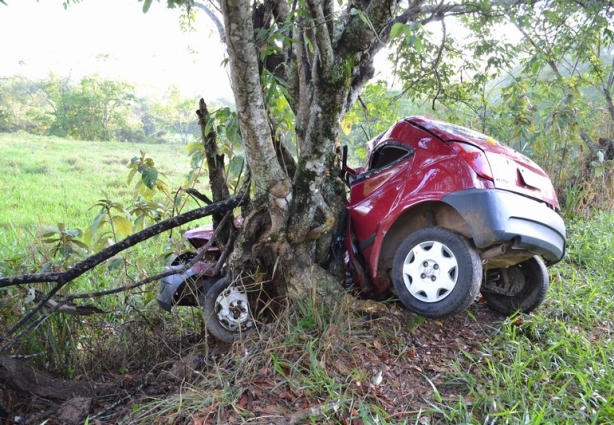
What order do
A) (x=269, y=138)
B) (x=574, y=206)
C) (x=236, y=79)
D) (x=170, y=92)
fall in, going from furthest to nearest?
(x=170, y=92), (x=574, y=206), (x=269, y=138), (x=236, y=79)

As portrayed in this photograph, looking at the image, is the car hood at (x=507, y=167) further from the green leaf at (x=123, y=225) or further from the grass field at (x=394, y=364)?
the green leaf at (x=123, y=225)

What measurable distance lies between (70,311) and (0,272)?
79 cm

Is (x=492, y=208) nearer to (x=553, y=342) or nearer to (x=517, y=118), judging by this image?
(x=553, y=342)

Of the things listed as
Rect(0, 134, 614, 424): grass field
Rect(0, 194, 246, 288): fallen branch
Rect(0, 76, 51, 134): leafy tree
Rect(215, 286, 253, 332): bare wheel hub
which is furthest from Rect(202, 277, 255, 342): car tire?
Rect(0, 76, 51, 134): leafy tree

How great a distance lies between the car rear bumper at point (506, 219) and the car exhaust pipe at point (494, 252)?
56mm

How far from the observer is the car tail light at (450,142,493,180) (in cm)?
278

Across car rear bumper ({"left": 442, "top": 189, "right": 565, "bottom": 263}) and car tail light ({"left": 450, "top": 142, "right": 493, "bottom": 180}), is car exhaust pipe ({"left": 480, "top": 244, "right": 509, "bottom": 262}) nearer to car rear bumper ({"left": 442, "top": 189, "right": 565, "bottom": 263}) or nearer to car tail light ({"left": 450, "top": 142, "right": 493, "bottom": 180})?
car rear bumper ({"left": 442, "top": 189, "right": 565, "bottom": 263})

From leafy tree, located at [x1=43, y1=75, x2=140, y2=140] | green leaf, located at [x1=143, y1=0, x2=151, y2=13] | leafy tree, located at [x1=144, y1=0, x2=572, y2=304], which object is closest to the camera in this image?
green leaf, located at [x1=143, y1=0, x2=151, y2=13]

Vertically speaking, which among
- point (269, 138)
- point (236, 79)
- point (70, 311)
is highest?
point (236, 79)

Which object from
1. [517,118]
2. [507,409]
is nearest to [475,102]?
[517,118]

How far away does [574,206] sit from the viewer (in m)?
6.68

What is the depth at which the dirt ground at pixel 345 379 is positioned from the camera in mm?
2484

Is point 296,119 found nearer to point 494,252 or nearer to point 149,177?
point 149,177

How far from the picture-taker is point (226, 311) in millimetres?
3385
